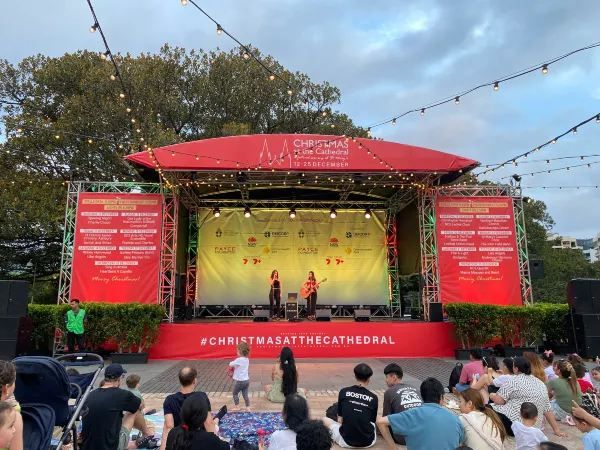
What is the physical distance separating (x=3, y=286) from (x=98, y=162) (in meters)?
9.20

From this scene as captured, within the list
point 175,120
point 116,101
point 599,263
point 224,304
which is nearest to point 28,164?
point 116,101

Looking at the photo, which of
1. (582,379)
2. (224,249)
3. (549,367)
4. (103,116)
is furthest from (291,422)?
Result: (103,116)

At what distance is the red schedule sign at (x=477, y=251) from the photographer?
1236 centimetres

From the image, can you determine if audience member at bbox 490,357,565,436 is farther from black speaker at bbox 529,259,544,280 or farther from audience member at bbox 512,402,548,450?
black speaker at bbox 529,259,544,280

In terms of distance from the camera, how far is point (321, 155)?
12.1m

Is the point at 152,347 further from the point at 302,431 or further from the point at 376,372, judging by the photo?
the point at 302,431

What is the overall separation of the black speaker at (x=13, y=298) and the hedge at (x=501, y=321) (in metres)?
10.5

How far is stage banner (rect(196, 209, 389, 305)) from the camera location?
16.3m

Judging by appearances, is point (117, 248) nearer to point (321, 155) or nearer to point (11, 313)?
point (11, 313)

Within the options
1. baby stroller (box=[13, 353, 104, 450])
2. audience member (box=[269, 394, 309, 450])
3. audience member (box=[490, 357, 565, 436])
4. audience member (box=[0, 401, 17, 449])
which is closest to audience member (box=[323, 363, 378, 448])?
audience member (box=[269, 394, 309, 450])

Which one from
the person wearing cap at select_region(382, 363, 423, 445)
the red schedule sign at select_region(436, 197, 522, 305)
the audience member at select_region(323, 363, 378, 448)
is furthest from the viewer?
the red schedule sign at select_region(436, 197, 522, 305)

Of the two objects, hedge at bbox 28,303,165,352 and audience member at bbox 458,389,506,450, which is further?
hedge at bbox 28,303,165,352

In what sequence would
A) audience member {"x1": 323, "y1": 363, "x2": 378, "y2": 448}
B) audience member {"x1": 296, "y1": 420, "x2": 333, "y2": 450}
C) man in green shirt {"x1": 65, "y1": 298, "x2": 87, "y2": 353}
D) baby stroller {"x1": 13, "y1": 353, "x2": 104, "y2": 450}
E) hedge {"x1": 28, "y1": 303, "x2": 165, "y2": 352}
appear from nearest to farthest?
1. audience member {"x1": 296, "y1": 420, "x2": 333, "y2": 450}
2. baby stroller {"x1": 13, "y1": 353, "x2": 104, "y2": 450}
3. audience member {"x1": 323, "y1": 363, "x2": 378, "y2": 448}
4. man in green shirt {"x1": 65, "y1": 298, "x2": 87, "y2": 353}
5. hedge {"x1": 28, "y1": 303, "x2": 165, "y2": 352}

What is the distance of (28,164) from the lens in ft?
55.4
